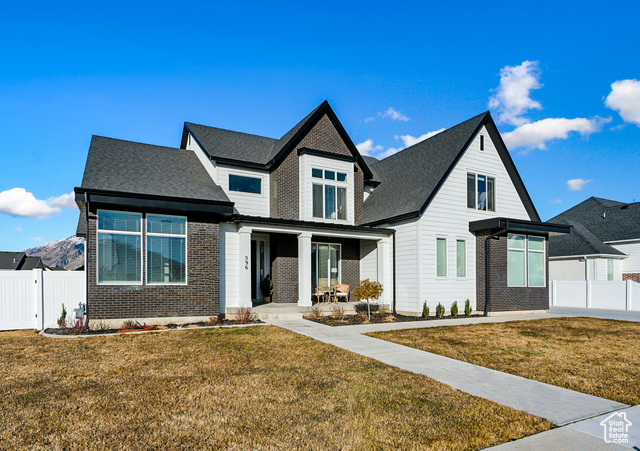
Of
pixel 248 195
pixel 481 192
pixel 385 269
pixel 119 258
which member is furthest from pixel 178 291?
pixel 481 192

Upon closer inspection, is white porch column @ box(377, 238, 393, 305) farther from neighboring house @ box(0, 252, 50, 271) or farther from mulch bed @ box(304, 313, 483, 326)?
neighboring house @ box(0, 252, 50, 271)

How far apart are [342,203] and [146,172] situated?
315 inches

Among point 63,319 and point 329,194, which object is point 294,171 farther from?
point 63,319

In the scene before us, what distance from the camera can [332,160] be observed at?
17.7m

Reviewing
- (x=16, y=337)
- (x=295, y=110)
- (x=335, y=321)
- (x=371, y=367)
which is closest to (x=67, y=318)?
(x=16, y=337)

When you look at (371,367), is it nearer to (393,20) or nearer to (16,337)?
(16,337)

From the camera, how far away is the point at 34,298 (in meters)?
12.4

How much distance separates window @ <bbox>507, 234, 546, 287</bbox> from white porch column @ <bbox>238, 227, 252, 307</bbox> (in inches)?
412

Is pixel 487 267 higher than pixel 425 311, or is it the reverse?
pixel 487 267

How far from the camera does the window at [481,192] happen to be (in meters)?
16.9

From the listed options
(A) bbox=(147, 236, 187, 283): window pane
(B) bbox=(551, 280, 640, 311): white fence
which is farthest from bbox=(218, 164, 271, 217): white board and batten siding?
(B) bbox=(551, 280, 640, 311): white fence

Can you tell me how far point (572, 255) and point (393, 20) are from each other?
19.4 m

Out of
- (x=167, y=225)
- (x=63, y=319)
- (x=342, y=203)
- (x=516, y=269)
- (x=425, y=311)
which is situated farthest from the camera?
(x=342, y=203)

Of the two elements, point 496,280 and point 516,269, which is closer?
point 496,280
